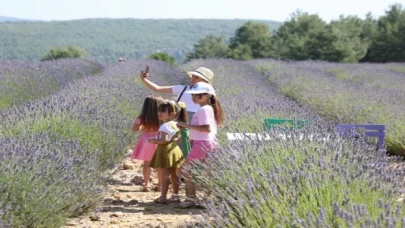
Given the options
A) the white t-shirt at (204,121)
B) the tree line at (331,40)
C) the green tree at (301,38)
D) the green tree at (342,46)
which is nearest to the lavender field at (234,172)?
the white t-shirt at (204,121)

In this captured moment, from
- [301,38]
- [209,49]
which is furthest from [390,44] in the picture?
[209,49]

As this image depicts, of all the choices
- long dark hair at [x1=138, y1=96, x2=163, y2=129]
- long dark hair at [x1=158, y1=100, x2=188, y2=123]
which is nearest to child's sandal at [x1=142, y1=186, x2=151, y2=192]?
long dark hair at [x1=138, y1=96, x2=163, y2=129]

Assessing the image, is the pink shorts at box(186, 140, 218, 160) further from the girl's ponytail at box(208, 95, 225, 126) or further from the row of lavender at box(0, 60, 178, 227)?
the row of lavender at box(0, 60, 178, 227)

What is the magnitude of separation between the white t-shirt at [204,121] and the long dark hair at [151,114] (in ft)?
2.40

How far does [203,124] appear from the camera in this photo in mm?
5117

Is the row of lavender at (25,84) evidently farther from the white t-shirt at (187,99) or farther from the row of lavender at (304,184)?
the row of lavender at (304,184)

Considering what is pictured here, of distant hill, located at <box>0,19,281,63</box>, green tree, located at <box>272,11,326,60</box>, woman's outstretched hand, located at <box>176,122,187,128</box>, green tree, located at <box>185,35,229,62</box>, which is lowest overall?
distant hill, located at <box>0,19,281,63</box>

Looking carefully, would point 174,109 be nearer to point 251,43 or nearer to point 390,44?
point 390,44

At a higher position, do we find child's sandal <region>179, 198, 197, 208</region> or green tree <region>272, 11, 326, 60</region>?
child's sandal <region>179, 198, 197, 208</region>

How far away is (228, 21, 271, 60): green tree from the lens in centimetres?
3788

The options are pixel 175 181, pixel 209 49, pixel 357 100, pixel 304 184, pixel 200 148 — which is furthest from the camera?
pixel 209 49

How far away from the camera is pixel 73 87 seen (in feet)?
30.8

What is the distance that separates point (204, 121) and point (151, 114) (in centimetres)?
93

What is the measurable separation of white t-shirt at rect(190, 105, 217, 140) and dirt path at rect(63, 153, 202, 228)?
48cm
